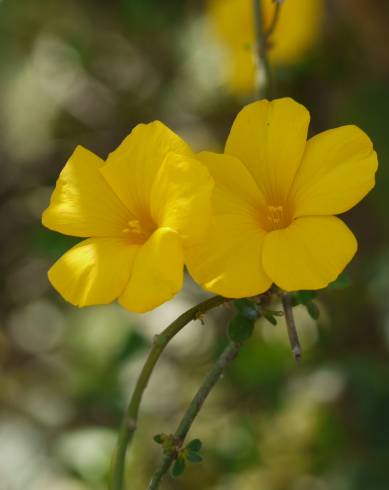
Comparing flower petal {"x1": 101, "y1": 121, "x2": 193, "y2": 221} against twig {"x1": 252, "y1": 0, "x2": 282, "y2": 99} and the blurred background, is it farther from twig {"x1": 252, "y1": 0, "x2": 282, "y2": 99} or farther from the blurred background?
the blurred background

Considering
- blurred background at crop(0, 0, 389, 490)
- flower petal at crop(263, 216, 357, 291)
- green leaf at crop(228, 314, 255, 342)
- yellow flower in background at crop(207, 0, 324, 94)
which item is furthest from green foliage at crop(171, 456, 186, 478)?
yellow flower in background at crop(207, 0, 324, 94)

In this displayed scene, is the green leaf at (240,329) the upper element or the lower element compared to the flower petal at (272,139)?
lower

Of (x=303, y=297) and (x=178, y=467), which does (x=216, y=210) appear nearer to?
(x=303, y=297)

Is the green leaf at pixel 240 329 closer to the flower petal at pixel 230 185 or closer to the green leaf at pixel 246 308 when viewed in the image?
the green leaf at pixel 246 308

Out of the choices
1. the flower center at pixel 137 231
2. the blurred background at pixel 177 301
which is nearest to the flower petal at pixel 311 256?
the flower center at pixel 137 231

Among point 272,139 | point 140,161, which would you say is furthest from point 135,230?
point 272,139
